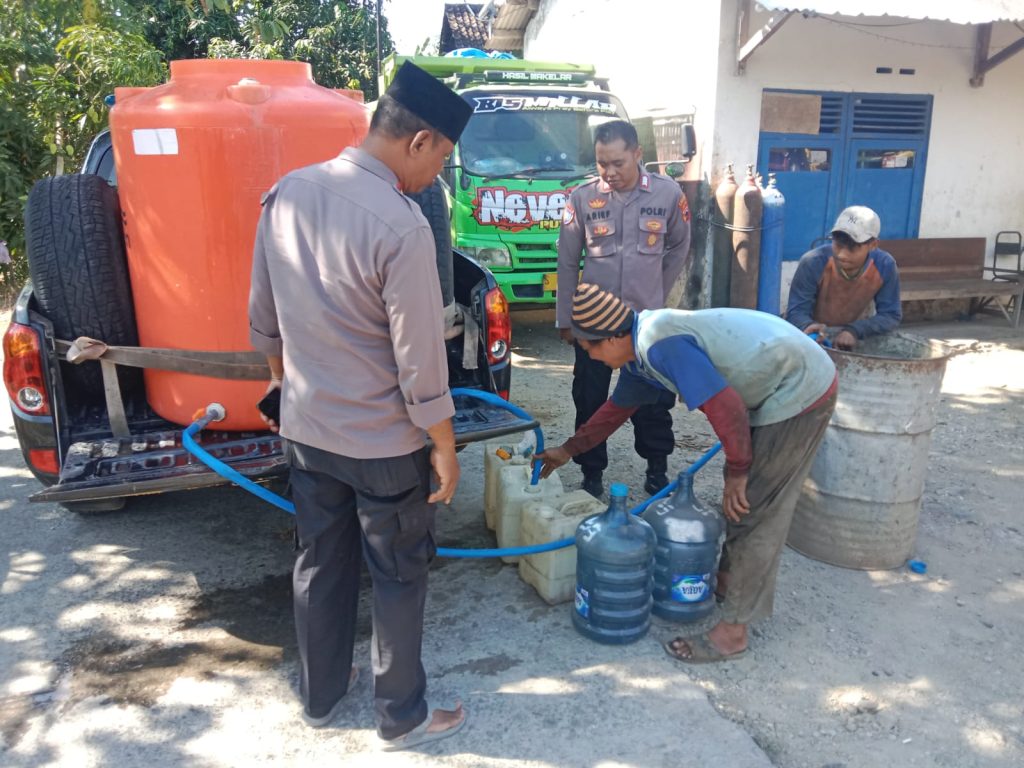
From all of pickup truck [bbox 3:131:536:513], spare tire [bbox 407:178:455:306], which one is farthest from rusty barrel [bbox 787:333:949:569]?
spare tire [bbox 407:178:455:306]

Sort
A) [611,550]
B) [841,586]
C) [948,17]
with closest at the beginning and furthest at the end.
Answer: [611,550] → [841,586] → [948,17]

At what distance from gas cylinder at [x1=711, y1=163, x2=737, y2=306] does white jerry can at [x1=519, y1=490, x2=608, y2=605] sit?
18.3 ft

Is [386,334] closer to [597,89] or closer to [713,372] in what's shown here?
[713,372]

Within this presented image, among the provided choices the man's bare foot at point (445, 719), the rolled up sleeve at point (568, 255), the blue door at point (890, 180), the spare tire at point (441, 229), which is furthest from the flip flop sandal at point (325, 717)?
the blue door at point (890, 180)

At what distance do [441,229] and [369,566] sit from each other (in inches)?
76.8

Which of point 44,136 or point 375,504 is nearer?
point 375,504

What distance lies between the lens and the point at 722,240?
8.56 meters

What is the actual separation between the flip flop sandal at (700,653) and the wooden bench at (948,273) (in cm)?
703

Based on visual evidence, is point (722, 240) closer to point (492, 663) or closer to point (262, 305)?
point (492, 663)

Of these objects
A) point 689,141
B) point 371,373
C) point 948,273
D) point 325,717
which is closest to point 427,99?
point 371,373

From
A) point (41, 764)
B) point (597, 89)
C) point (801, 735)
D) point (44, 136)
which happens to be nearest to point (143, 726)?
point (41, 764)

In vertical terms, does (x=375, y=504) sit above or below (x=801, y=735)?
above

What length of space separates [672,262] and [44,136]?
7.84m

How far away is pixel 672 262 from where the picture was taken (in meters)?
4.57
